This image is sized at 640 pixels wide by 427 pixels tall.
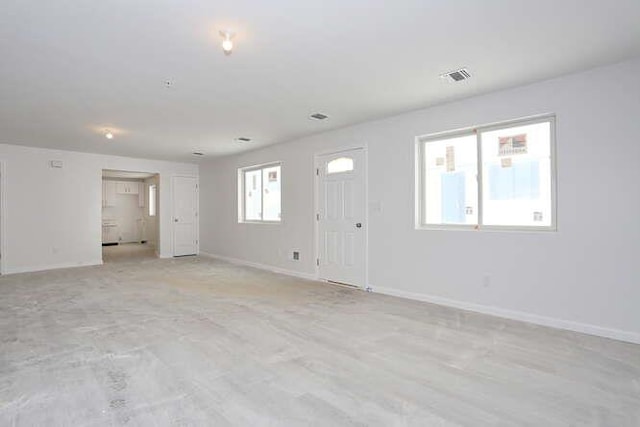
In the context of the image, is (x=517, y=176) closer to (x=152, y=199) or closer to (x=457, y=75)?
(x=457, y=75)

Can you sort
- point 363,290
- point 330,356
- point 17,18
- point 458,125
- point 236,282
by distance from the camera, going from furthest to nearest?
point 236,282 → point 363,290 → point 458,125 → point 330,356 → point 17,18

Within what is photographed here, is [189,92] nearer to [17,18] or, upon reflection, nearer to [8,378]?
[17,18]

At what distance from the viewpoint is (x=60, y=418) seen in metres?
1.97

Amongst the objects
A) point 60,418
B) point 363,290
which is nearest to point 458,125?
point 363,290

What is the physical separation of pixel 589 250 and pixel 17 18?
5043 millimetres

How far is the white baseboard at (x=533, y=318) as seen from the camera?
3168mm

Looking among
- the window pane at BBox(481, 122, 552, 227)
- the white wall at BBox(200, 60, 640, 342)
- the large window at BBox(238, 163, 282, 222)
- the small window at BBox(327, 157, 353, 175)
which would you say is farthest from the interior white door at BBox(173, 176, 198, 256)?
the window pane at BBox(481, 122, 552, 227)

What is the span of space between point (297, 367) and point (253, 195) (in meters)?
5.58

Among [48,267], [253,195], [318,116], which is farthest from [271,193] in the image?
[48,267]

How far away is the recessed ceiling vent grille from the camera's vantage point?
3344mm

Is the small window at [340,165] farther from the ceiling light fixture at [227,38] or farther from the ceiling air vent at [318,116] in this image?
the ceiling light fixture at [227,38]

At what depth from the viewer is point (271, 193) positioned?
7207 millimetres

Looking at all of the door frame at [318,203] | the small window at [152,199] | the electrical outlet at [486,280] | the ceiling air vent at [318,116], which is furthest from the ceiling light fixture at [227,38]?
the small window at [152,199]

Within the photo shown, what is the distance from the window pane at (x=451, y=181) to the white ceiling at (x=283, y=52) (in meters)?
0.61
